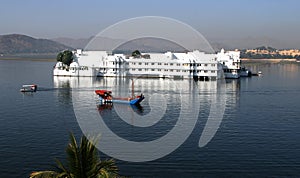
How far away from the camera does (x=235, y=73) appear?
45062 millimetres

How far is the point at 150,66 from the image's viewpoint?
42.2 meters

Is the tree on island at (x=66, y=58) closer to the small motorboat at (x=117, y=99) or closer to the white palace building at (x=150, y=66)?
the white palace building at (x=150, y=66)

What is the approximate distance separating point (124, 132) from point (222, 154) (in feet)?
15.7

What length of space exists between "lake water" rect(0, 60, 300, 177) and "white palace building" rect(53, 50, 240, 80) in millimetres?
13604

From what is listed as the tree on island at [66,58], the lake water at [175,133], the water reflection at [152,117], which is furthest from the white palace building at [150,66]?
the lake water at [175,133]

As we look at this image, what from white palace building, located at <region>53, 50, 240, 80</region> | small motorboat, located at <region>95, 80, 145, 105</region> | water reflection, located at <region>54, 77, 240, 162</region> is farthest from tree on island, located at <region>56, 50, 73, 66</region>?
small motorboat, located at <region>95, 80, 145, 105</region>

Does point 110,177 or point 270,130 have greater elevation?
point 110,177

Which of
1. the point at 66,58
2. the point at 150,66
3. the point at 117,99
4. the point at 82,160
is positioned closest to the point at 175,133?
the point at 117,99

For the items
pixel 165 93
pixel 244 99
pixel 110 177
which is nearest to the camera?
pixel 110 177

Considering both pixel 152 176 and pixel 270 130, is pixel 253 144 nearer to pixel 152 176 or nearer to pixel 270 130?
pixel 270 130

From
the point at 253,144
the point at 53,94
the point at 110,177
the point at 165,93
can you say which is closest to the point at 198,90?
the point at 165,93

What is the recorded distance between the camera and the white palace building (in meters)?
42.0

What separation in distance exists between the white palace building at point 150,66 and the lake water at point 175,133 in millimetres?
13604

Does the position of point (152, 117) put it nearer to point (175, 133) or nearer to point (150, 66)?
point (175, 133)
